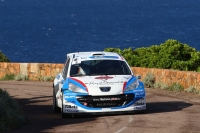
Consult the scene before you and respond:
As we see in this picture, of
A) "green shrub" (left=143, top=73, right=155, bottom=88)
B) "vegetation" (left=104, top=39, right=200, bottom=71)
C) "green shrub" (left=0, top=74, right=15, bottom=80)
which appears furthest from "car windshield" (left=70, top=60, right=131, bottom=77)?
"green shrub" (left=0, top=74, right=15, bottom=80)

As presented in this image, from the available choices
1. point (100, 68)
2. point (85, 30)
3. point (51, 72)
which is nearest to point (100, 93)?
point (100, 68)

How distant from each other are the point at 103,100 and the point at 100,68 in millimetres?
1522

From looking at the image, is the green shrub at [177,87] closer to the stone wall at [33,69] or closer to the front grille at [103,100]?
the stone wall at [33,69]

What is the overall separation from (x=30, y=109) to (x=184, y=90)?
659cm

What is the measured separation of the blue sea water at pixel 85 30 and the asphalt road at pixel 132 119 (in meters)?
74.7

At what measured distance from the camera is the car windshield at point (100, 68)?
1903 centimetres

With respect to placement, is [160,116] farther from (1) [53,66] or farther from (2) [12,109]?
(1) [53,66]

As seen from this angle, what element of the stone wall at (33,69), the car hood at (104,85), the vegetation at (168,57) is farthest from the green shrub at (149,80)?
the car hood at (104,85)

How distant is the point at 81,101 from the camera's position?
18.0 metres

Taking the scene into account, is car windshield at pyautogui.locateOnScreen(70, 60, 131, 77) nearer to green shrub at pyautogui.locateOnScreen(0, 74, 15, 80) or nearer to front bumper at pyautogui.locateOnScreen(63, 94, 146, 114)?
front bumper at pyautogui.locateOnScreen(63, 94, 146, 114)

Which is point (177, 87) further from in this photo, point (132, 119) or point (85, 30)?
point (85, 30)

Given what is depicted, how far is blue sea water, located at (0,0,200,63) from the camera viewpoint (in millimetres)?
117250

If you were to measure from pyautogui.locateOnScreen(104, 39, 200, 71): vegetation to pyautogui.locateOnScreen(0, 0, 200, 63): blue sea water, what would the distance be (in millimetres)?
61619

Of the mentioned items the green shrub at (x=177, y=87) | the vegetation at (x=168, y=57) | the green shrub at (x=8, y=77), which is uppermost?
the vegetation at (x=168, y=57)
